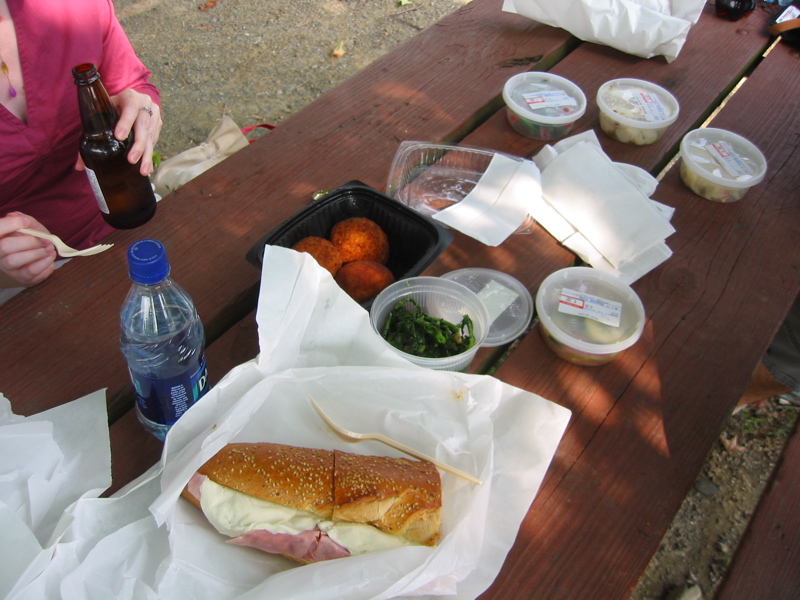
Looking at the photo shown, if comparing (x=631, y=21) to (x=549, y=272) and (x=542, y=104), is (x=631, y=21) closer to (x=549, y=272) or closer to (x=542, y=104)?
(x=542, y=104)

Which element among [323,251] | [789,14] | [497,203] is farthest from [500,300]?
[789,14]

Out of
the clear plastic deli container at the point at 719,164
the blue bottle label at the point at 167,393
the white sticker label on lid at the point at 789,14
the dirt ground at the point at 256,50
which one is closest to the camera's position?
the blue bottle label at the point at 167,393

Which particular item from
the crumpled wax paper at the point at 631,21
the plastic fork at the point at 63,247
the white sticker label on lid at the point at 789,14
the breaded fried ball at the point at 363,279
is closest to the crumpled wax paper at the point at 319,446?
the breaded fried ball at the point at 363,279

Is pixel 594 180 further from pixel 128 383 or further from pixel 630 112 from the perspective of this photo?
pixel 128 383

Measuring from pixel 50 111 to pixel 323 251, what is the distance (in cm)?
86

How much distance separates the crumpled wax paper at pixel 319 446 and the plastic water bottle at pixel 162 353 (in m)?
0.06

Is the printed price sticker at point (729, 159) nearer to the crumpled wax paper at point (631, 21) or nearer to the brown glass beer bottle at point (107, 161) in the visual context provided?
the crumpled wax paper at point (631, 21)

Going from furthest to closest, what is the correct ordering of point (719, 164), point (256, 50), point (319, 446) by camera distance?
point (256, 50)
point (719, 164)
point (319, 446)

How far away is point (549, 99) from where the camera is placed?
5.87 feet

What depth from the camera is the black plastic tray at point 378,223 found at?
1.29m

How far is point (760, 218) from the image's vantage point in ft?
5.18

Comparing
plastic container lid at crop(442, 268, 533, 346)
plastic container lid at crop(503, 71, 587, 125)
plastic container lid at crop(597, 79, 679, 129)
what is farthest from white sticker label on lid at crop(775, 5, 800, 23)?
plastic container lid at crop(442, 268, 533, 346)

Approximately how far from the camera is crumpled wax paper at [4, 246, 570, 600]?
835mm

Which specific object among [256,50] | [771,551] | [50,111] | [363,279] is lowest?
[256,50]
